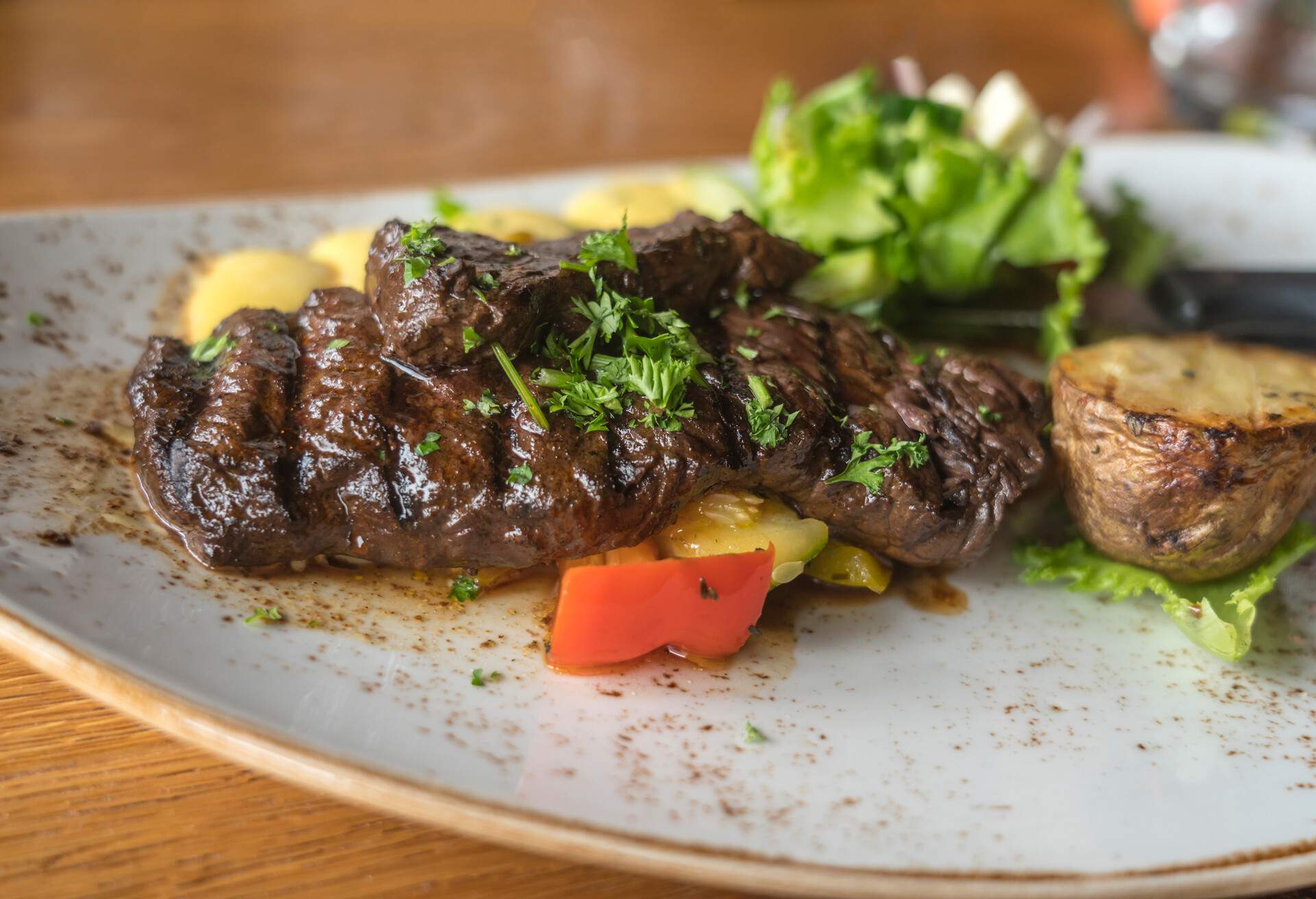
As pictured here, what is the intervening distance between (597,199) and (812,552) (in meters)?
2.67

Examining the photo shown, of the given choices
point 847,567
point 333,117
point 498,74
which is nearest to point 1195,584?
point 847,567

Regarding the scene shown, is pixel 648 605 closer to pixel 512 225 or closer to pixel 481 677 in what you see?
pixel 481 677

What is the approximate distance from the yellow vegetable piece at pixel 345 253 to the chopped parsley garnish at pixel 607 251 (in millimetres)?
1460

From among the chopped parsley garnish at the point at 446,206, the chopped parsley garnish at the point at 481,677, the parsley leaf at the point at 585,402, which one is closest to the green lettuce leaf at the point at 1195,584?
Answer: the parsley leaf at the point at 585,402

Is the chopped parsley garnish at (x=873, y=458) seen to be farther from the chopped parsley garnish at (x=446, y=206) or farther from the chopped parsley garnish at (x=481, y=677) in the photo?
the chopped parsley garnish at (x=446, y=206)

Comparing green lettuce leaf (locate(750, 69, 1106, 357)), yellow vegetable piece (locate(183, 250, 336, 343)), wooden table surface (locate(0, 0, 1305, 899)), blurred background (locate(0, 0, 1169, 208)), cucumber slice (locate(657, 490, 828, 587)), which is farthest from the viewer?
blurred background (locate(0, 0, 1169, 208))

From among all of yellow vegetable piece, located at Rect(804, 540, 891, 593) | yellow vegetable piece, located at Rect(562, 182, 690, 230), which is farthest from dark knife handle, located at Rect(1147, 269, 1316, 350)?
yellow vegetable piece, located at Rect(562, 182, 690, 230)

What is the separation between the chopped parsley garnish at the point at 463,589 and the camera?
3377 millimetres

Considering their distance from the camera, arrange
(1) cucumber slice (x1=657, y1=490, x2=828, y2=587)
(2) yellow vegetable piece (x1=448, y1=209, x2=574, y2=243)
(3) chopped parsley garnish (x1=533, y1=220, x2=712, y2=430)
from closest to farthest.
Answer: (3) chopped parsley garnish (x1=533, y1=220, x2=712, y2=430) → (1) cucumber slice (x1=657, y1=490, x2=828, y2=587) → (2) yellow vegetable piece (x1=448, y1=209, x2=574, y2=243)

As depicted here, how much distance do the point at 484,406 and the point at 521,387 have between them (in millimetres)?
135

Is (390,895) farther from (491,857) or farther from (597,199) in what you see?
(597,199)

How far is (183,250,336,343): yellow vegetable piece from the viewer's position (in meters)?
4.33

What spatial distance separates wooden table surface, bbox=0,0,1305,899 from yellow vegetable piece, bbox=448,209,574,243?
1.68 meters

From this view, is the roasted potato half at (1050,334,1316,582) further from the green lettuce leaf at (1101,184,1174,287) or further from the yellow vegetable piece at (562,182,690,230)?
the yellow vegetable piece at (562,182,690,230)
